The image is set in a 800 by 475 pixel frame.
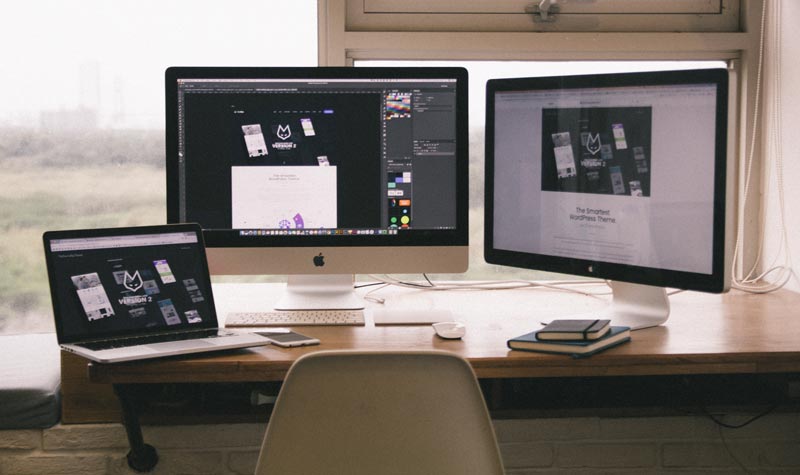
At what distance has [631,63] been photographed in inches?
89.7

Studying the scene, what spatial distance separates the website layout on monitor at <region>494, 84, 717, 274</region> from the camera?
5.12ft

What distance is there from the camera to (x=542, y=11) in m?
2.20

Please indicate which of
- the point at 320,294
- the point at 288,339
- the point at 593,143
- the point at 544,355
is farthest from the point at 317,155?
the point at 544,355

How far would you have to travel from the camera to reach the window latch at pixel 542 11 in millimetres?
2199

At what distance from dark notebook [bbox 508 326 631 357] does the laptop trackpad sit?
54cm

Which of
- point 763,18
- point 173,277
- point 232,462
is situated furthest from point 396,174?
point 763,18

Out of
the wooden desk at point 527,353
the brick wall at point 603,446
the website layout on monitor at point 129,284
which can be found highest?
the website layout on monitor at point 129,284

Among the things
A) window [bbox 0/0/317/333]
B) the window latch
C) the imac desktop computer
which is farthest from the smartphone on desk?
the window latch

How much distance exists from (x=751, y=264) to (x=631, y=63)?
639mm

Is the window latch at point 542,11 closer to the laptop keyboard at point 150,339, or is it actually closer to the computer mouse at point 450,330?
the computer mouse at point 450,330

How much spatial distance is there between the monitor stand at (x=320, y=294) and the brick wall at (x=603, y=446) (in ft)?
0.96

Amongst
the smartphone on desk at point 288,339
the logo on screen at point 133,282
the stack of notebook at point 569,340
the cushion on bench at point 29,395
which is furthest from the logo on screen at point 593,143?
the cushion on bench at point 29,395

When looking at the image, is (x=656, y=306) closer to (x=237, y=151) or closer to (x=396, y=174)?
(x=396, y=174)

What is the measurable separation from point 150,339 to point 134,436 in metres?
0.21
